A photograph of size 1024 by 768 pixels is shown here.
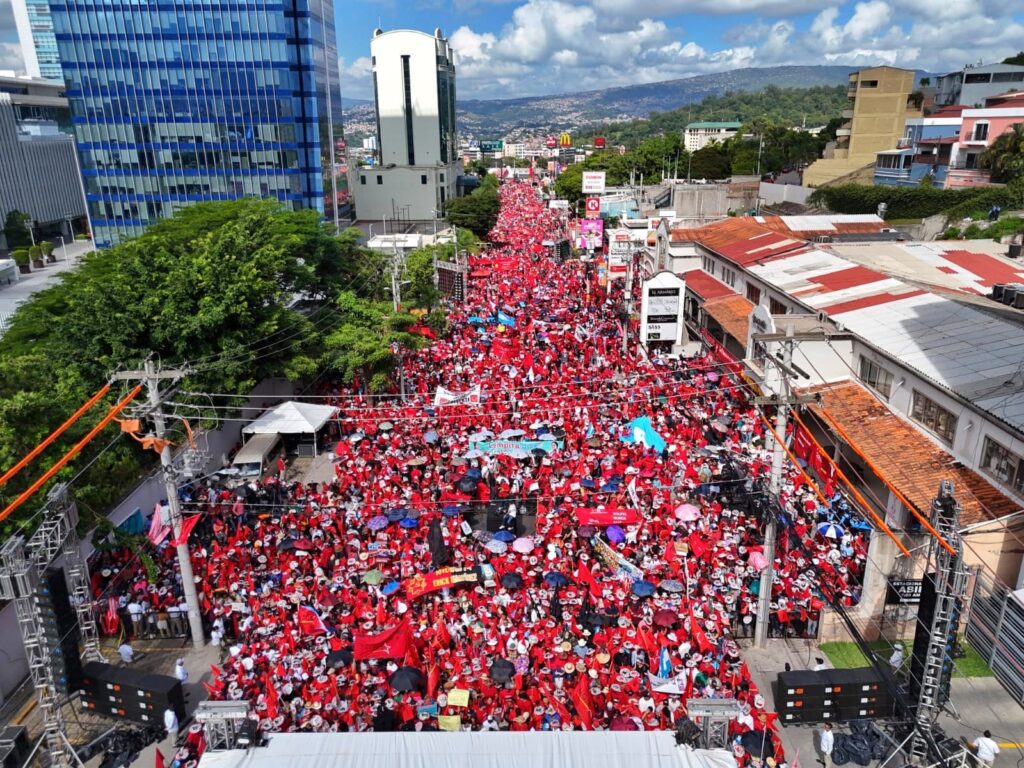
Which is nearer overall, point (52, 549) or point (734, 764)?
point (734, 764)

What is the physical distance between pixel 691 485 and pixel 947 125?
47.3 m

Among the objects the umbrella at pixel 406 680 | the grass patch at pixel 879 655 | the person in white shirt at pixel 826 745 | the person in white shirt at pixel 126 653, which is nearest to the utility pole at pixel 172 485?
the person in white shirt at pixel 126 653

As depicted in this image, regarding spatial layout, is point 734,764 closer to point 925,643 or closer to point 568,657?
point 925,643

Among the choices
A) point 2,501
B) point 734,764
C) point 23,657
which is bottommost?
point 23,657

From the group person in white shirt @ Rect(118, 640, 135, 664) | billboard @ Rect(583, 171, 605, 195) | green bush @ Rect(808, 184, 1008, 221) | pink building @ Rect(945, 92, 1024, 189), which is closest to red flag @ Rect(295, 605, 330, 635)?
person in white shirt @ Rect(118, 640, 135, 664)

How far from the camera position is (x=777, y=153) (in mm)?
83312

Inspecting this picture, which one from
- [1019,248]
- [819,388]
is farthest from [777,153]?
[819,388]

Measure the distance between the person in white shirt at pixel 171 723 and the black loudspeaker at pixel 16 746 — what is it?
192 centimetres

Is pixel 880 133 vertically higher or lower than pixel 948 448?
higher

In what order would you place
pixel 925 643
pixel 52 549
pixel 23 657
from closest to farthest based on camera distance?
pixel 925 643 → pixel 52 549 → pixel 23 657

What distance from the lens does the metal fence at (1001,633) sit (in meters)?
11.0

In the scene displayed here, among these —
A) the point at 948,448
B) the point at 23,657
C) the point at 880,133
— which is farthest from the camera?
the point at 880,133

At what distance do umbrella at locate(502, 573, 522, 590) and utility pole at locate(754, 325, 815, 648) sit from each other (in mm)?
4626

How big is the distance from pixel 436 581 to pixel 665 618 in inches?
179
